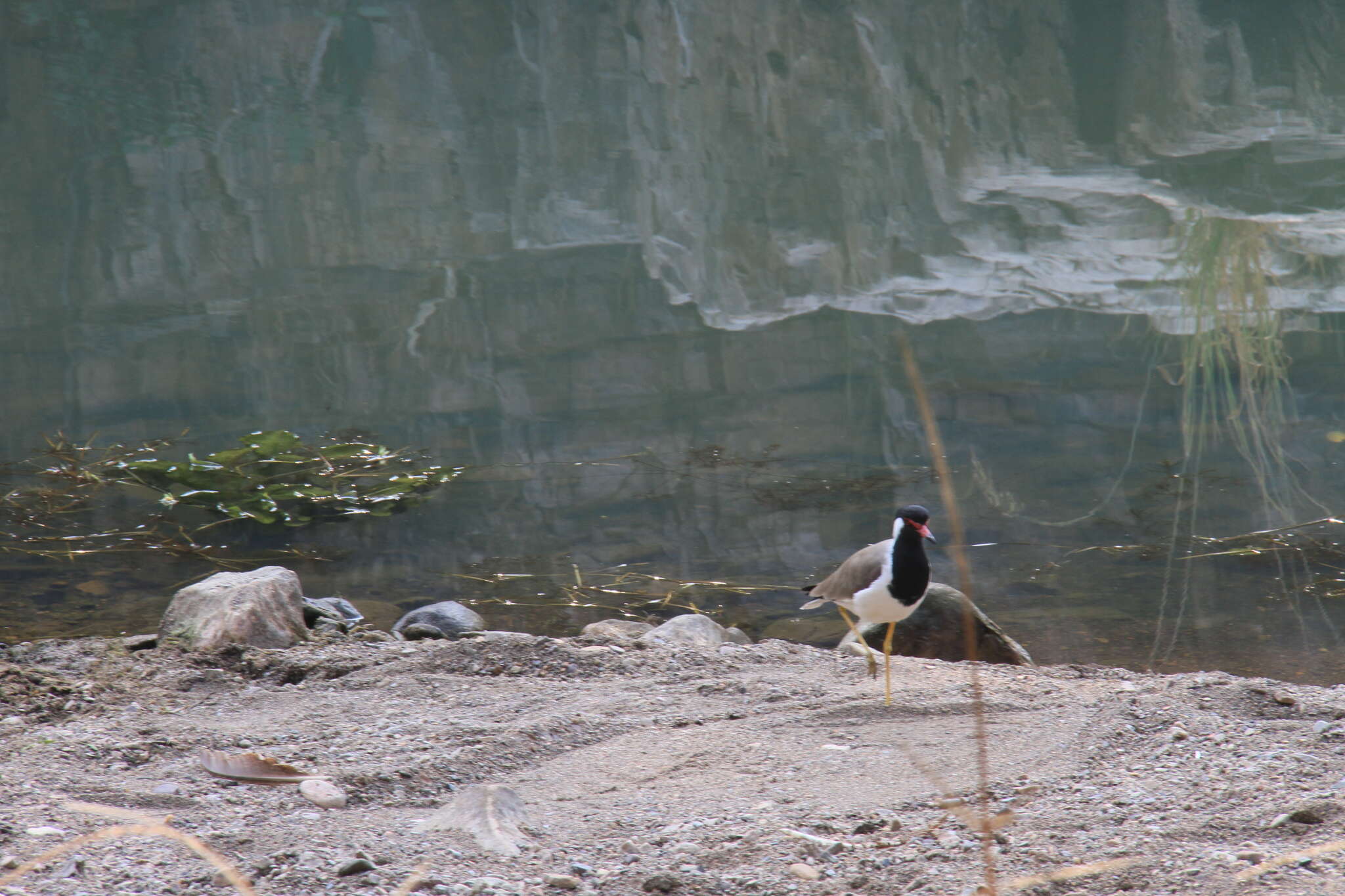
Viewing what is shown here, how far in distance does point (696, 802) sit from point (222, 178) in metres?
12.3

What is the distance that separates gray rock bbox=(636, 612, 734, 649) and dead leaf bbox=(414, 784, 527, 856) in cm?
159

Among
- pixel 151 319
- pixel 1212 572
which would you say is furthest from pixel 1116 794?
pixel 151 319

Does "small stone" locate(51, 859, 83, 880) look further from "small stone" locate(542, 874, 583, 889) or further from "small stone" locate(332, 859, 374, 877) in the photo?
"small stone" locate(542, 874, 583, 889)

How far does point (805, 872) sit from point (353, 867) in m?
0.83

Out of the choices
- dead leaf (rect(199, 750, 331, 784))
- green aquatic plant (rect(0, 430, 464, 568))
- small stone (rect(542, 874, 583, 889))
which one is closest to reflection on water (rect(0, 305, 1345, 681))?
green aquatic plant (rect(0, 430, 464, 568))

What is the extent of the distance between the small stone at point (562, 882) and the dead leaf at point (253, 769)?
2.60ft

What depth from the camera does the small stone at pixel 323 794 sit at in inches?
100

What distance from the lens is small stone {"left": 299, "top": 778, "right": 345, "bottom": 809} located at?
8.34ft

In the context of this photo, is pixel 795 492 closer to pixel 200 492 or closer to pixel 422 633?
pixel 422 633

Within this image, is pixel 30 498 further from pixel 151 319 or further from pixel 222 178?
pixel 222 178

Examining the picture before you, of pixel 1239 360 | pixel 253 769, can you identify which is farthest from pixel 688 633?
pixel 1239 360

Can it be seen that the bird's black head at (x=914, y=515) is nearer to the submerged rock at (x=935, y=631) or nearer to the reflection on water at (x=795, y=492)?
the submerged rock at (x=935, y=631)

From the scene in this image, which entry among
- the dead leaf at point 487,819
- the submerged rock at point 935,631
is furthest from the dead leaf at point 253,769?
the submerged rock at point 935,631

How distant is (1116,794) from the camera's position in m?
2.46
